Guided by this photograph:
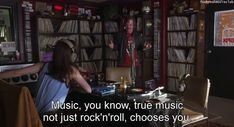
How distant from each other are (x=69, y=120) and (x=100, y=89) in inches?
15.6

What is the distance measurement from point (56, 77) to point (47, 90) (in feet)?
0.48

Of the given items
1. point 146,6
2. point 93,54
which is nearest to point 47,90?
point 146,6

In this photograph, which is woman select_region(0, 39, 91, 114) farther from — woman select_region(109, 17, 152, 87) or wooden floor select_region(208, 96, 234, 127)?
woman select_region(109, 17, 152, 87)

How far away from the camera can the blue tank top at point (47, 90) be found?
77.4 inches

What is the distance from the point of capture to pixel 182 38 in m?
4.44

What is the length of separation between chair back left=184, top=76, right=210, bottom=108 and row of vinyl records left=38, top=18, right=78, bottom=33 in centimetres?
300

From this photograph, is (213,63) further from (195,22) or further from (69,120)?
(69,120)

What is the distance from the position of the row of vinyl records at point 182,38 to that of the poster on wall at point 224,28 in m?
0.52

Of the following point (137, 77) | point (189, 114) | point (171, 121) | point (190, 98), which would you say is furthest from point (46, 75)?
point (137, 77)

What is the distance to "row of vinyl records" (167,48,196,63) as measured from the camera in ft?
14.3

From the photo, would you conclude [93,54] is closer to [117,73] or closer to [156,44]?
[156,44]

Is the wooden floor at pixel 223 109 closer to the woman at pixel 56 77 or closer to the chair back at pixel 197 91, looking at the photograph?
the chair back at pixel 197 91

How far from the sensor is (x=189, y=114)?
230cm

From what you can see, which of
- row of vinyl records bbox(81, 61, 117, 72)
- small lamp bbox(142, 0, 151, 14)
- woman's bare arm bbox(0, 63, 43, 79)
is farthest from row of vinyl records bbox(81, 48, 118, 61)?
woman's bare arm bbox(0, 63, 43, 79)
